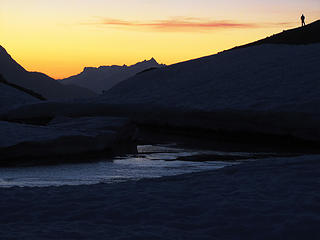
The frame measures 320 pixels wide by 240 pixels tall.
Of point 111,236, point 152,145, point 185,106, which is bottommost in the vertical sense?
point 111,236

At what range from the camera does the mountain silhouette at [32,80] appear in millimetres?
178375

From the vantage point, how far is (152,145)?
894 cm

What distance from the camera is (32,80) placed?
604 ft

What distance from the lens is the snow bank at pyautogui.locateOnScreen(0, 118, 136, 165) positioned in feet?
22.7

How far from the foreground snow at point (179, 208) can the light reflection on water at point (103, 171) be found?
136 centimetres

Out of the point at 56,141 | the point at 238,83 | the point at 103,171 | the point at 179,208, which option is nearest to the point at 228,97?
the point at 238,83

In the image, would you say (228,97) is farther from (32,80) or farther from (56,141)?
(32,80)

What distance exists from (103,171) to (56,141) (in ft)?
4.52

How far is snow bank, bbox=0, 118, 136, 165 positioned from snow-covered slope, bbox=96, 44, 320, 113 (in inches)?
115

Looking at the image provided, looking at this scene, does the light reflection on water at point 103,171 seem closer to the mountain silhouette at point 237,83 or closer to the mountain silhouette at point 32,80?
the mountain silhouette at point 237,83

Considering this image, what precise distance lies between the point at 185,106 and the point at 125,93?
3.69 meters

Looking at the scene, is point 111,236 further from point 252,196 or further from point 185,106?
point 185,106

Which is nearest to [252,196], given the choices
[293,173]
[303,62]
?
[293,173]

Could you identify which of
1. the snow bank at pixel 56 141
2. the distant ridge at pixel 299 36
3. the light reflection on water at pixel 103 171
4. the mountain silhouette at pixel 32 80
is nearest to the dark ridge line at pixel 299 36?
the distant ridge at pixel 299 36
